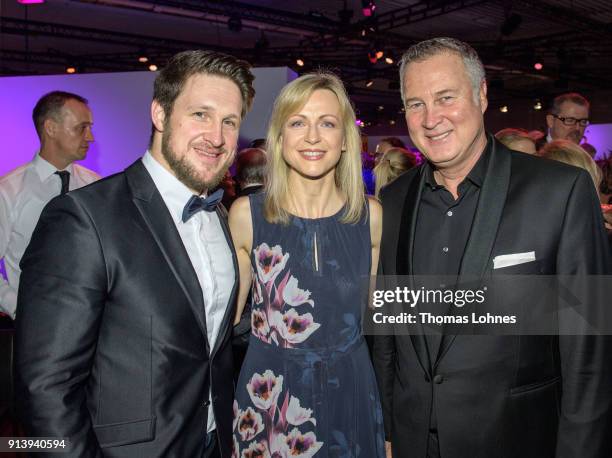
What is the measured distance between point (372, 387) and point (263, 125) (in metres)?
3.83

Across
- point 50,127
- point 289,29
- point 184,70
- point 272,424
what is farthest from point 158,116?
point 289,29

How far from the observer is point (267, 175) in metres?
2.49

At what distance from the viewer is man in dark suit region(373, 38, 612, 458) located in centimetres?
165

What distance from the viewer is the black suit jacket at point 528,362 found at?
1643 millimetres

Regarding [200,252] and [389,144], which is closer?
[200,252]

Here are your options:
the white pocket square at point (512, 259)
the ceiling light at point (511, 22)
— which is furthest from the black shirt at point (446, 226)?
the ceiling light at point (511, 22)

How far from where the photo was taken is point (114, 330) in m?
1.42

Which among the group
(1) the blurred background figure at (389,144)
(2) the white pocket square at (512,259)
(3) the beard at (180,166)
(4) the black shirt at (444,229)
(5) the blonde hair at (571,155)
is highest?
(1) the blurred background figure at (389,144)

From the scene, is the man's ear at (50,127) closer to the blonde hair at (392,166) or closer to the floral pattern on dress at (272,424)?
the blonde hair at (392,166)

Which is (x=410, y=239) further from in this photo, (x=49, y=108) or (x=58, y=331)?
(x=49, y=108)

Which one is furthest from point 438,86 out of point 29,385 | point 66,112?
point 66,112

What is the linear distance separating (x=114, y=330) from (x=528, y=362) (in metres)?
1.34

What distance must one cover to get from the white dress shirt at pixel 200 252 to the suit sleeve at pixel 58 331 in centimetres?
35

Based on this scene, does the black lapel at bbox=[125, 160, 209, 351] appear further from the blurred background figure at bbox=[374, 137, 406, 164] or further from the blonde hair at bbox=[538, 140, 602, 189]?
the blurred background figure at bbox=[374, 137, 406, 164]
